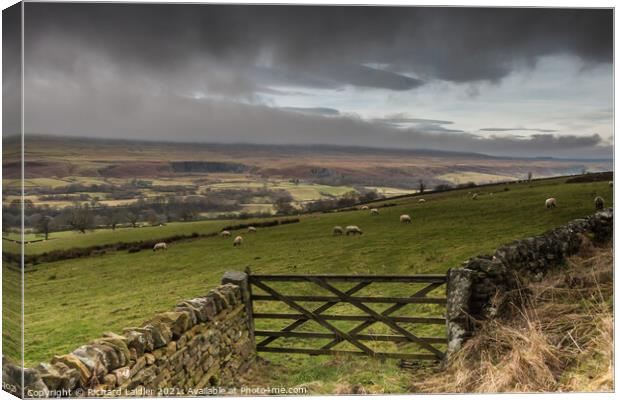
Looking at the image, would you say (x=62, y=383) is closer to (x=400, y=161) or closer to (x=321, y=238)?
(x=400, y=161)

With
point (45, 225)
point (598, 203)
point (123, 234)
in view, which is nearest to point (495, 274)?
point (598, 203)

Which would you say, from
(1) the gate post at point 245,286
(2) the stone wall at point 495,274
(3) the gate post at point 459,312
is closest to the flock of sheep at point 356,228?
(2) the stone wall at point 495,274

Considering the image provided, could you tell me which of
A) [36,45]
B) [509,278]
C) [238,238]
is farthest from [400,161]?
[36,45]

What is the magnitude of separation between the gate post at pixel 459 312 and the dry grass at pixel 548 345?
0.65ft

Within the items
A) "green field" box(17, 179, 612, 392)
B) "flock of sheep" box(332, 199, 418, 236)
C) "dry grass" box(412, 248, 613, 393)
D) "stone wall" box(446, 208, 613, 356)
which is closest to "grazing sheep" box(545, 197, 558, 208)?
"green field" box(17, 179, 612, 392)

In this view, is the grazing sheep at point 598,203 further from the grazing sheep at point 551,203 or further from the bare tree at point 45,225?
the bare tree at point 45,225

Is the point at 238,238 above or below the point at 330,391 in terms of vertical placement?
above

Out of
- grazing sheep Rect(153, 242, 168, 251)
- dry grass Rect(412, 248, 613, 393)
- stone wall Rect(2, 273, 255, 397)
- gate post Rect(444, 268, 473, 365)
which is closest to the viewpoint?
stone wall Rect(2, 273, 255, 397)

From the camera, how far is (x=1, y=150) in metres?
6.74

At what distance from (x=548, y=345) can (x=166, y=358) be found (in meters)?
4.76

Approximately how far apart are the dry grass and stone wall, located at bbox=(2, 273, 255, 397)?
300cm

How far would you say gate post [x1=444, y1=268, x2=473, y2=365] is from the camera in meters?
7.78

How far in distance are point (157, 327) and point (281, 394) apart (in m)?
1.93

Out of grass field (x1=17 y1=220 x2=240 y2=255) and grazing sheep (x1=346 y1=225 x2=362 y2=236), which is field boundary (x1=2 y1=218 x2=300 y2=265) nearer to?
grass field (x1=17 y1=220 x2=240 y2=255)
